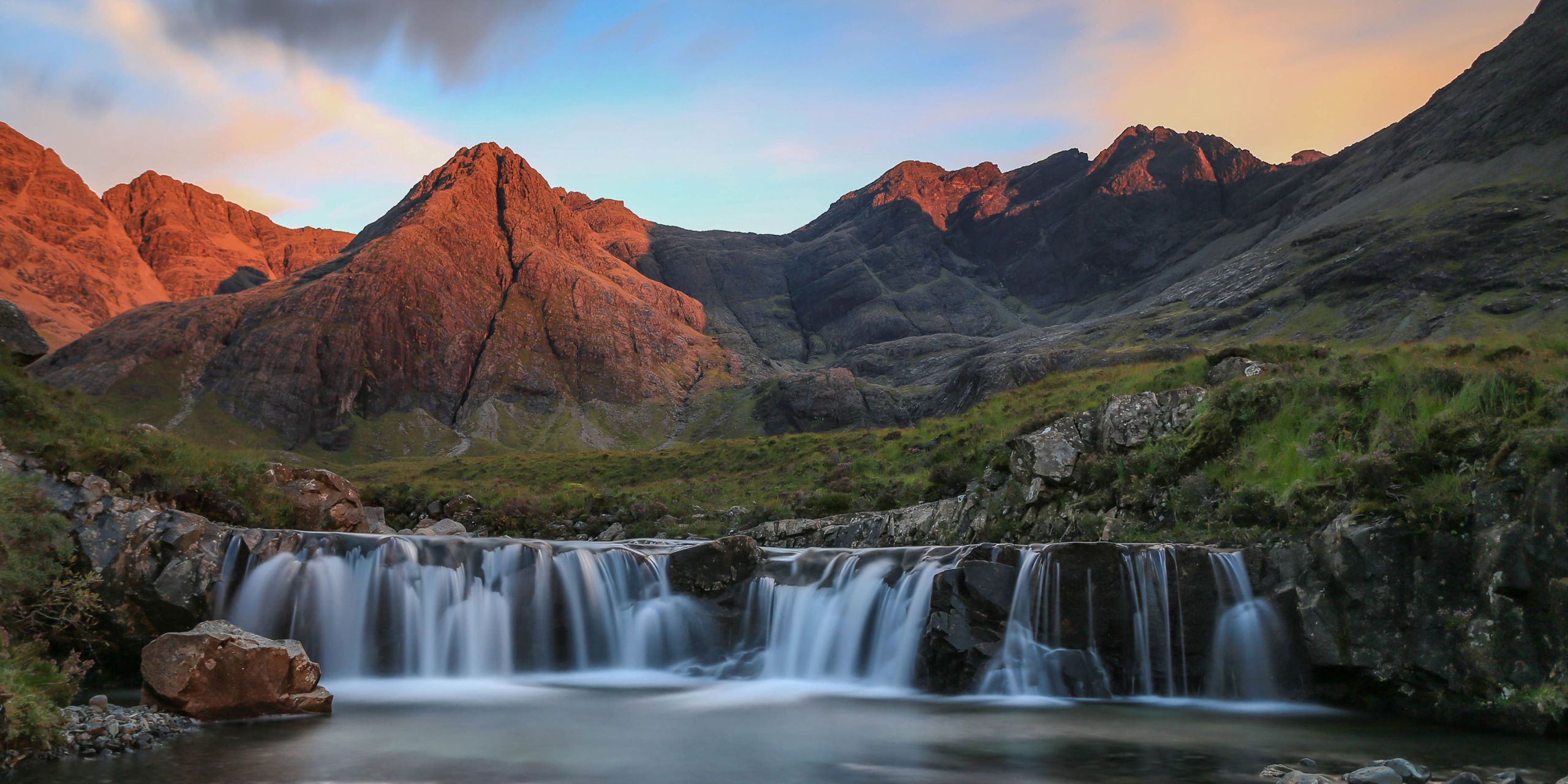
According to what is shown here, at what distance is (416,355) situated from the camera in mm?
171625

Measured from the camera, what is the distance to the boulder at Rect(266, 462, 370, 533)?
28047 mm

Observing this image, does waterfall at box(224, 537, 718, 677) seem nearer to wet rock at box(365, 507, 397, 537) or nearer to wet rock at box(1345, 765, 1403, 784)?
wet rock at box(365, 507, 397, 537)

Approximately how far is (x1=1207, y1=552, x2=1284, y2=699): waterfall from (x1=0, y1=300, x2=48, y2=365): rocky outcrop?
104ft

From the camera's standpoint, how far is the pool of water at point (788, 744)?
A: 42.7 feet

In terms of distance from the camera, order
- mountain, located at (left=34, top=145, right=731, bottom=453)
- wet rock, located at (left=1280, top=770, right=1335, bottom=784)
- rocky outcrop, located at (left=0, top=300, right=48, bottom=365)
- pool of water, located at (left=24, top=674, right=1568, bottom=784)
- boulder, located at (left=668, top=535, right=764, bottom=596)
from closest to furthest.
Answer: wet rock, located at (left=1280, top=770, right=1335, bottom=784) → pool of water, located at (left=24, top=674, right=1568, bottom=784) → boulder, located at (left=668, top=535, right=764, bottom=596) → rocky outcrop, located at (left=0, top=300, right=48, bottom=365) → mountain, located at (left=34, top=145, right=731, bottom=453)

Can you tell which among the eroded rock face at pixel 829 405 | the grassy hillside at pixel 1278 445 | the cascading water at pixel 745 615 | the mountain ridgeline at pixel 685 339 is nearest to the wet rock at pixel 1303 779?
the cascading water at pixel 745 615

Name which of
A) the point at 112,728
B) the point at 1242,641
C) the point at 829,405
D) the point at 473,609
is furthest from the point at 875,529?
the point at 829,405

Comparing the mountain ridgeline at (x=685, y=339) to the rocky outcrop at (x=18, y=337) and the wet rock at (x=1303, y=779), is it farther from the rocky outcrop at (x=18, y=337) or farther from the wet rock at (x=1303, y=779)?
the wet rock at (x=1303, y=779)

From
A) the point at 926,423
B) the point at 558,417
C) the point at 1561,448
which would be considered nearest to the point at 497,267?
the point at 558,417

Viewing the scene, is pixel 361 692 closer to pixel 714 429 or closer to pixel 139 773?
pixel 139 773

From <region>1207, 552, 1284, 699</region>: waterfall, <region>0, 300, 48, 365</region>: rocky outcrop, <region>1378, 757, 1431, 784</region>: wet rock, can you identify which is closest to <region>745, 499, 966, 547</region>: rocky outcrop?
<region>1207, 552, 1284, 699</region>: waterfall

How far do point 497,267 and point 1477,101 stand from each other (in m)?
203

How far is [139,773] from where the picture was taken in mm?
12242

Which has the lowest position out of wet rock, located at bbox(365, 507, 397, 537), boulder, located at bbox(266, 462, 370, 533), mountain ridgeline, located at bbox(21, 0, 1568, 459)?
wet rock, located at bbox(365, 507, 397, 537)
